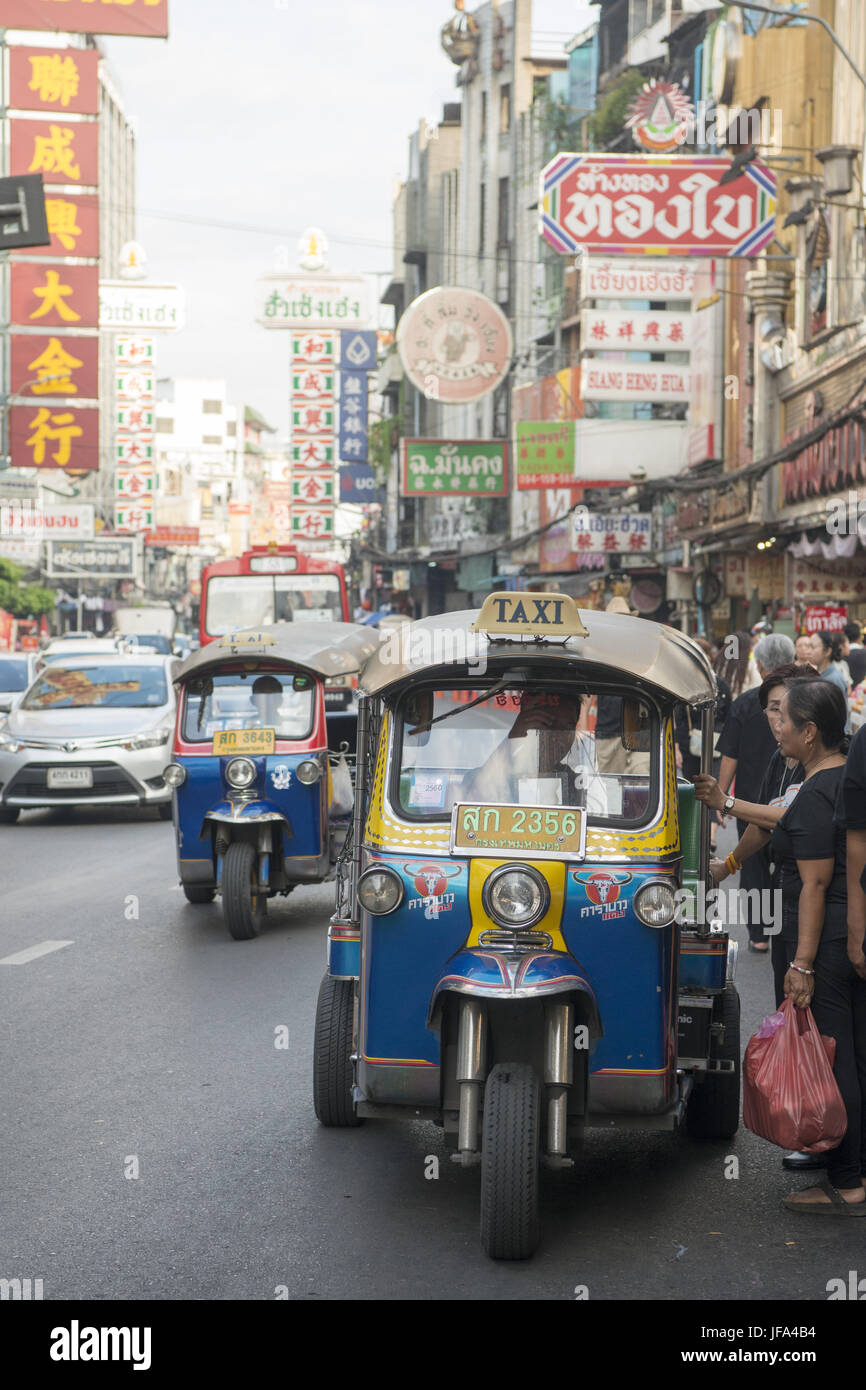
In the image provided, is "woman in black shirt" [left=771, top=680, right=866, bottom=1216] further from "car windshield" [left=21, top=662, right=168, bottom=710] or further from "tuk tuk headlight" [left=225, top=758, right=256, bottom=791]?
"car windshield" [left=21, top=662, right=168, bottom=710]

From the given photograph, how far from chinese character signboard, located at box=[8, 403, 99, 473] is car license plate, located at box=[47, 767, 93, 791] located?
47.9 ft

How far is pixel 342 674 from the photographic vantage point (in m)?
12.0

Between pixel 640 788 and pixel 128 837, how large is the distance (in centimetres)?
1137

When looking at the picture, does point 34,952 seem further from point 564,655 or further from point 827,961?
point 827,961

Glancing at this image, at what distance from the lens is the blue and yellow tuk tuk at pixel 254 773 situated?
1114 cm

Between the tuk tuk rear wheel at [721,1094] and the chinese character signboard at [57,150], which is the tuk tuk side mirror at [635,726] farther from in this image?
the chinese character signboard at [57,150]

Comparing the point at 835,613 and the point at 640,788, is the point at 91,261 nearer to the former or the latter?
the point at 835,613

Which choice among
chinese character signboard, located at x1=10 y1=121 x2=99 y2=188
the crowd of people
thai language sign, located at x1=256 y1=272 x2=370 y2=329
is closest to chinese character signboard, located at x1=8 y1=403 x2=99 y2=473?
chinese character signboard, located at x1=10 y1=121 x2=99 y2=188

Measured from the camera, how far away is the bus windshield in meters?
25.5

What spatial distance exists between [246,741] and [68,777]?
6371 millimetres

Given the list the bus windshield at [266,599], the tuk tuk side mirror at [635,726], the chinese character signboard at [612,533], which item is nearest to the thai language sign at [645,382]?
the chinese character signboard at [612,533]

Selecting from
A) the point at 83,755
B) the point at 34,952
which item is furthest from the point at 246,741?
the point at 83,755

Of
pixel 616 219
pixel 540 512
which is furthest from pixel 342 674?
pixel 540 512

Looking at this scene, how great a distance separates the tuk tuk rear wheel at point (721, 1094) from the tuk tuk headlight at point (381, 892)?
1.47m
